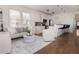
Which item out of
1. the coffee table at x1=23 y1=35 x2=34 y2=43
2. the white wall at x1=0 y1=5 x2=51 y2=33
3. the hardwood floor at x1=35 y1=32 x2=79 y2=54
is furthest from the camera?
the hardwood floor at x1=35 y1=32 x2=79 y2=54

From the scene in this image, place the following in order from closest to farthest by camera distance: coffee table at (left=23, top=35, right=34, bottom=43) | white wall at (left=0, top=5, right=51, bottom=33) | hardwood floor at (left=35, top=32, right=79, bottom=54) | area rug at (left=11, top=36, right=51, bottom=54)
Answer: white wall at (left=0, top=5, right=51, bottom=33), area rug at (left=11, top=36, right=51, bottom=54), coffee table at (left=23, top=35, right=34, bottom=43), hardwood floor at (left=35, top=32, right=79, bottom=54)

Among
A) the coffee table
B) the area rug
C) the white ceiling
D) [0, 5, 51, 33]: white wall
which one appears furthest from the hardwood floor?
the white ceiling

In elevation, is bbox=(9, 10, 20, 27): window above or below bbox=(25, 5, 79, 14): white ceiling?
below

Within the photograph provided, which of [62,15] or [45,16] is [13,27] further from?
[62,15]

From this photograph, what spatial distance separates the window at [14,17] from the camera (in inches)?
99.3

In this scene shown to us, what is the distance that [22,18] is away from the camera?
2732 mm

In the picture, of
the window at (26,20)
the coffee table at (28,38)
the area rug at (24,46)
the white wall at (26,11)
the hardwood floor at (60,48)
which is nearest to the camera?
the white wall at (26,11)

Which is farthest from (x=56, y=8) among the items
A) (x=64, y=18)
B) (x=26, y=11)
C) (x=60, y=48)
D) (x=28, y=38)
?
(x=60, y=48)

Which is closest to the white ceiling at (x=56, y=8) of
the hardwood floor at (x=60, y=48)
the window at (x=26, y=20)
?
the window at (x=26, y=20)

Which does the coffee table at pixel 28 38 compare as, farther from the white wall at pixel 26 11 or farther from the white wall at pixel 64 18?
the white wall at pixel 64 18

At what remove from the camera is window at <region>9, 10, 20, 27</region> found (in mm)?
2523

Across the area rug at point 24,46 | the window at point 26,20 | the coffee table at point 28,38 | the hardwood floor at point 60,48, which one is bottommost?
the hardwood floor at point 60,48

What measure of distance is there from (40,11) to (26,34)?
74 centimetres

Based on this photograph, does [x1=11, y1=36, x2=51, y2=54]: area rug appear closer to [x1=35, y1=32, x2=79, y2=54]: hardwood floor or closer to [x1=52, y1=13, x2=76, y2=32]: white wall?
[x1=35, y1=32, x2=79, y2=54]: hardwood floor
